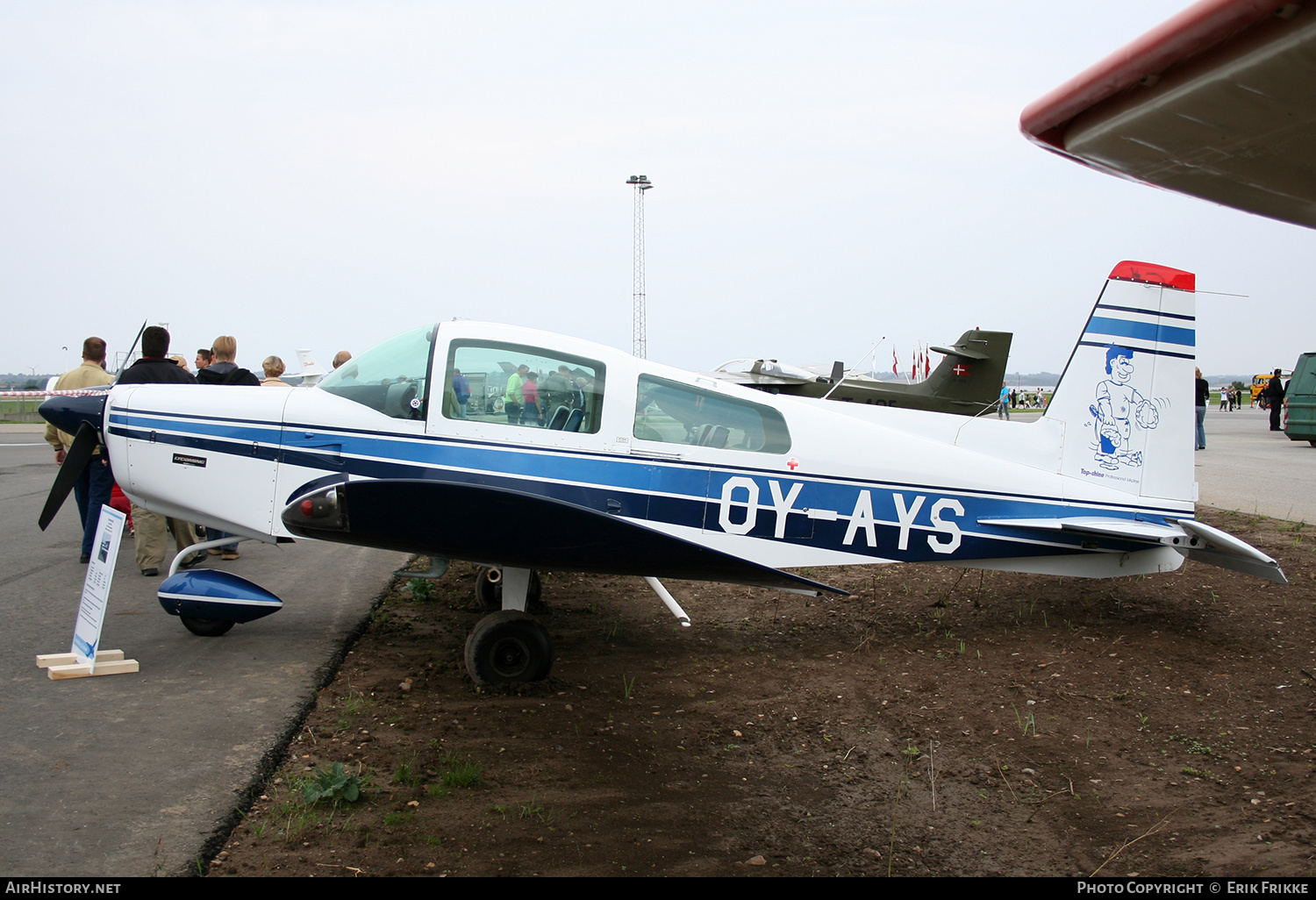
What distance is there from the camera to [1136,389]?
17.3ft

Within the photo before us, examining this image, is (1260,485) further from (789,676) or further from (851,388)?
(789,676)

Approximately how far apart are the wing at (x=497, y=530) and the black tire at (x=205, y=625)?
5.45 ft

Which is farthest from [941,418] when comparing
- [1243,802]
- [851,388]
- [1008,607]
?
[851,388]

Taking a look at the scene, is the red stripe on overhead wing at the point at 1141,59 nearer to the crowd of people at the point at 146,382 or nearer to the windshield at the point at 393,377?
the windshield at the point at 393,377

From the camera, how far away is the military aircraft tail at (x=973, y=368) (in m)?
15.0

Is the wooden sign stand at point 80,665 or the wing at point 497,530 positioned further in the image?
the wooden sign stand at point 80,665

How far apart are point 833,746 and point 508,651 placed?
181 cm

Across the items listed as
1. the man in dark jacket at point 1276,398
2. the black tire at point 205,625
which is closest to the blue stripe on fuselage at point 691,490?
the black tire at point 205,625

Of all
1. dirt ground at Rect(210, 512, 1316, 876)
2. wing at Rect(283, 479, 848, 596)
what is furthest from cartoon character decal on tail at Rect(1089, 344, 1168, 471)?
wing at Rect(283, 479, 848, 596)

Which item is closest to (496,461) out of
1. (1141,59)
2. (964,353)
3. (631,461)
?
(631,461)

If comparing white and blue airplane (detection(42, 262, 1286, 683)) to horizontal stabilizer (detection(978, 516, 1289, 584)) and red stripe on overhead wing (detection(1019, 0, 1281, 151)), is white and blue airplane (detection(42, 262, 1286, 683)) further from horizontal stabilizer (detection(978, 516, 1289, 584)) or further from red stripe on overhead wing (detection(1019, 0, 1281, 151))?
red stripe on overhead wing (detection(1019, 0, 1281, 151))

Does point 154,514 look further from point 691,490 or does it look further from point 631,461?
point 691,490

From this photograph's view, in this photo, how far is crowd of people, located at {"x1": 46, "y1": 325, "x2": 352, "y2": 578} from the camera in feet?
19.1

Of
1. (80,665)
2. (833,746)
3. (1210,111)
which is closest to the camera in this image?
(1210,111)
